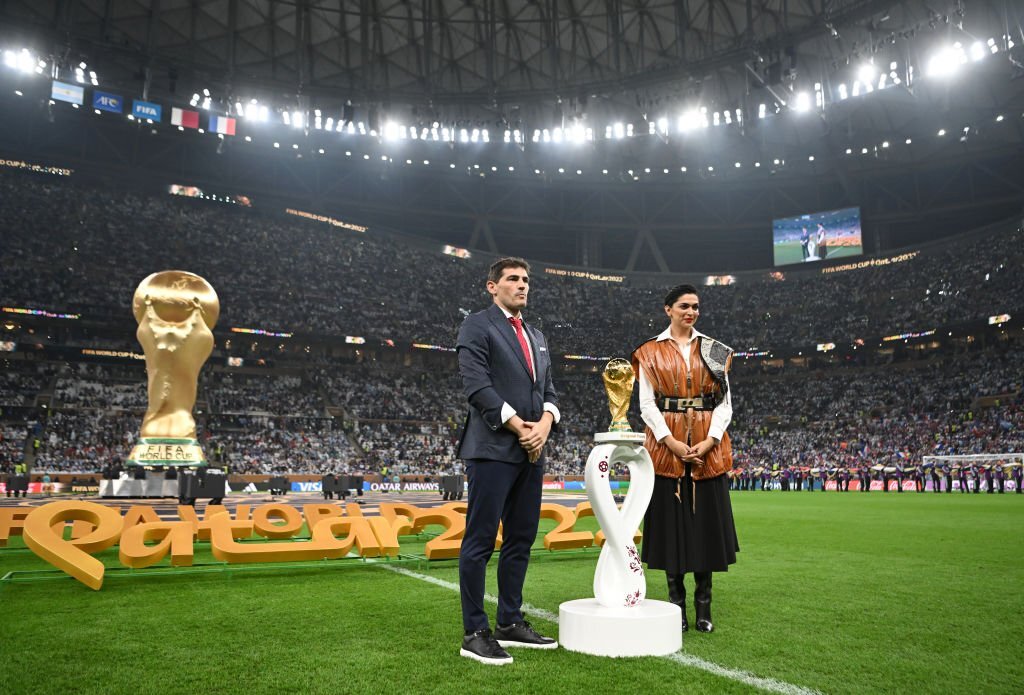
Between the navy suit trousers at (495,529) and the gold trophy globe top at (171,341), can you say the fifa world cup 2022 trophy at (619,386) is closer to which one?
the navy suit trousers at (495,529)

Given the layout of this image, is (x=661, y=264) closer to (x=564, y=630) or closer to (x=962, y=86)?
(x=962, y=86)

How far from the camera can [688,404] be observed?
4059mm

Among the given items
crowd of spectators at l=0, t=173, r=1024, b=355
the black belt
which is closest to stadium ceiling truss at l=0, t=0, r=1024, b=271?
crowd of spectators at l=0, t=173, r=1024, b=355

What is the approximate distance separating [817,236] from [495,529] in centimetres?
4764

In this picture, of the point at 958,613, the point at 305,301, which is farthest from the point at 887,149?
the point at 958,613

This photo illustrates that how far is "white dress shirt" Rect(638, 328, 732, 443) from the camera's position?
396cm

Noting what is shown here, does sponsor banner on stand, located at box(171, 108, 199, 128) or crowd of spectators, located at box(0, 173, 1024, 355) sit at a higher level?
sponsor banner on stand, located at box(171, 108, 199, 128)

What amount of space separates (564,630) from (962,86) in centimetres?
3734

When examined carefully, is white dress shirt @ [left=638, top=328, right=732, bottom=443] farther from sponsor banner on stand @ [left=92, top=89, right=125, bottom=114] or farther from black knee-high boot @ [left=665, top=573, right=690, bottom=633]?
sponsor banner on stand @ [left=92, top=89, right=125, bottom=114]

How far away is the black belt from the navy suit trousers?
92cm

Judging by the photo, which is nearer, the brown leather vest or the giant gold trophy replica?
the giant gold trophy replica

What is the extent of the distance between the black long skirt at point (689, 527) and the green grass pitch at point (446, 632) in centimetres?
38

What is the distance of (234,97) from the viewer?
32500mm

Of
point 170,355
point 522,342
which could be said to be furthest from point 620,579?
point 170,355
